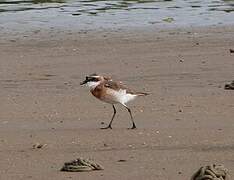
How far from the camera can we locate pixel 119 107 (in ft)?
35.1

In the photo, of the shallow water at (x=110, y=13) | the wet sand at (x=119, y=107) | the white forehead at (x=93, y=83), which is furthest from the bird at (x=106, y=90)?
the shallow water at (x=110, y=13)

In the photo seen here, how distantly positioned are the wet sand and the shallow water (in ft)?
5.02

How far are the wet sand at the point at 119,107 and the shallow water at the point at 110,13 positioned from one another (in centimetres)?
153

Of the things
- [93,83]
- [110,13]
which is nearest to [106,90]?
[93,83]

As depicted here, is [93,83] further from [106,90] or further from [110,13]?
[110,13]

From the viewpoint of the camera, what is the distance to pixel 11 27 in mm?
18422

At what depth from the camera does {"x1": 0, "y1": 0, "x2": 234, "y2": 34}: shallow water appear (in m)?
18.9

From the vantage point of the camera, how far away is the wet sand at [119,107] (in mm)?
7879

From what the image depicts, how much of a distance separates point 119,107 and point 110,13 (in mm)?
9995

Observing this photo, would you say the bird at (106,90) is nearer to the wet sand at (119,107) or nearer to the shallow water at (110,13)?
the wet sand at (119,107)

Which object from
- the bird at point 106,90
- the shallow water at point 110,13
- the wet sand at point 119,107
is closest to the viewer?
the wet sand at point 119,107

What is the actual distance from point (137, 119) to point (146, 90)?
1.86m

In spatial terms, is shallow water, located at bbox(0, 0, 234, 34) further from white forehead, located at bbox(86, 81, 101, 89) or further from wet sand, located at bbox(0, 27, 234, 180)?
white forehead, located at bbox(86, 81, 101, 89)

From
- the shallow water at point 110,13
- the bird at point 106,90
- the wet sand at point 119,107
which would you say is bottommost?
the shallow water at point 110,13
